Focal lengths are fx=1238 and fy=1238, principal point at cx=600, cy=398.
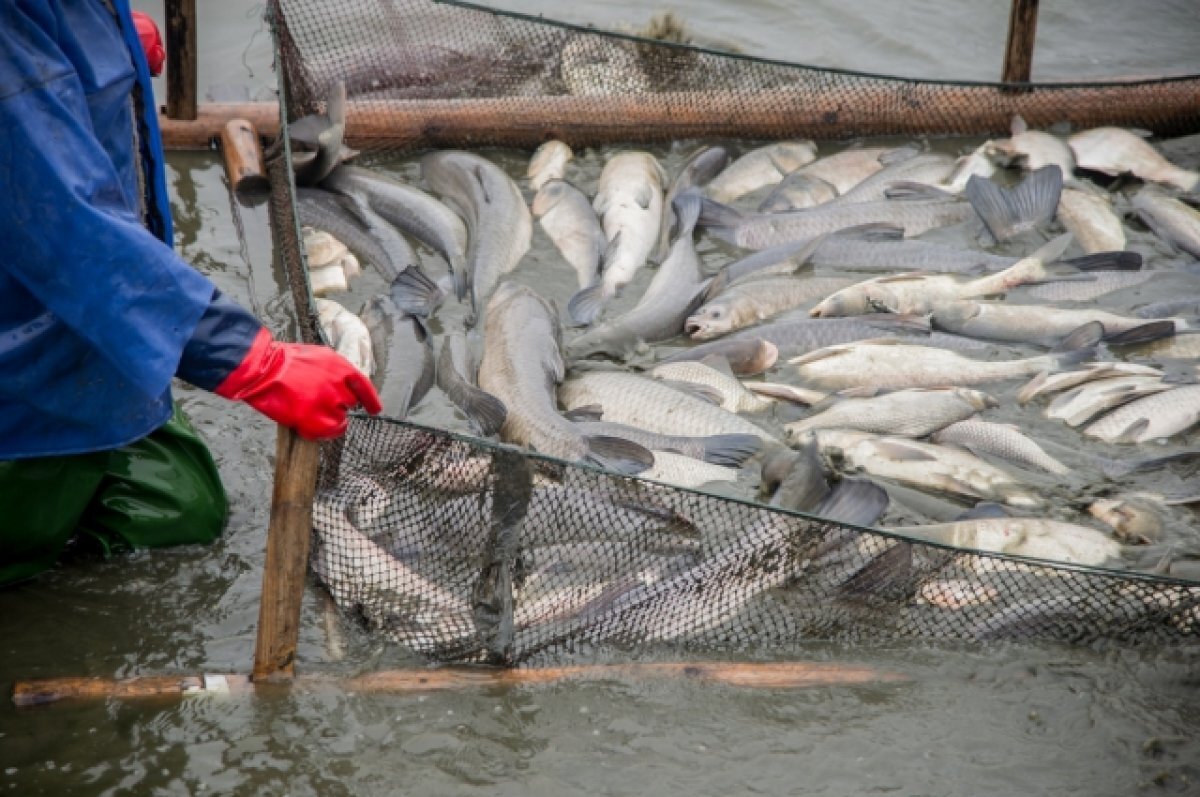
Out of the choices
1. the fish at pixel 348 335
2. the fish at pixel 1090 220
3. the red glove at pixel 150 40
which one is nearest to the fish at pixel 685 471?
the fish at pixel 348 335

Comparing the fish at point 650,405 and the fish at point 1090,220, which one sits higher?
the fish at point 1090,220

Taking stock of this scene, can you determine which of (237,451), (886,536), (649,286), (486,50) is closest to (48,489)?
(237,451)

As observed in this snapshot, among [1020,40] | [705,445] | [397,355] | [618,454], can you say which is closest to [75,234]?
[618,454]

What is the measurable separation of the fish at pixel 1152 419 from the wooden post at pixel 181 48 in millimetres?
4643

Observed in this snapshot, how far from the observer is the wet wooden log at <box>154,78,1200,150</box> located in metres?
6.65

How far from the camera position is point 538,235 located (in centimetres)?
616

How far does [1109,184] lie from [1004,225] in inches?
40.9

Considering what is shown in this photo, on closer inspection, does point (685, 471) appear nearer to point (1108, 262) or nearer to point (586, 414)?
point (586, 414)

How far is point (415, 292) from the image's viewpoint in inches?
209

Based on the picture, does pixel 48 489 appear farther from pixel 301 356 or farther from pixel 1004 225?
pixel 1004 225

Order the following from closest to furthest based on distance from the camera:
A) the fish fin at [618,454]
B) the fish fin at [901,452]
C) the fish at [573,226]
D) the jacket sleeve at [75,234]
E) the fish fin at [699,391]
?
the jacket sleeve at [75,234] → the fish fin at [618,454] → the fish fin at [901,452] → the fish fin at [699,391] → the fish at [573,226]

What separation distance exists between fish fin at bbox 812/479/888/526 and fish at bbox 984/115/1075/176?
11.4 feet

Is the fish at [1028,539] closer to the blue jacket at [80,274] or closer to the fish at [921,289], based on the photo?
the fish at [921,289]

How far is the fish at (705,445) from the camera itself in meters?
4.45
